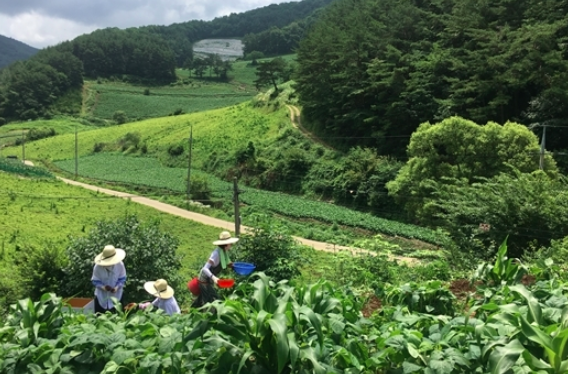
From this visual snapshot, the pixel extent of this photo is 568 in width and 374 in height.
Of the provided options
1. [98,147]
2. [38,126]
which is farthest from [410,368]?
[38,126]

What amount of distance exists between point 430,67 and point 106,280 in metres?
30.0

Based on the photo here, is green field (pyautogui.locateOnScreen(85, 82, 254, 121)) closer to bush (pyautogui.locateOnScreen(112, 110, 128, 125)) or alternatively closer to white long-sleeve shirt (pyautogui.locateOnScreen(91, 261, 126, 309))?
bush (pyautogui.locateOnScreen(112, 110, 128, 125))

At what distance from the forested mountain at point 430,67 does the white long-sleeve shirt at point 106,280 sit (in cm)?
2635

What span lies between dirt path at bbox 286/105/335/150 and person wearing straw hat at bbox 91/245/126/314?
3303 cm

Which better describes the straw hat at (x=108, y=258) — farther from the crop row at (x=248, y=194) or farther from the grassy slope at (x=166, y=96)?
the grassy slope at (x=166, y=96)

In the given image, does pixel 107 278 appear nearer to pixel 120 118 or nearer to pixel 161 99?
pixel 120 118

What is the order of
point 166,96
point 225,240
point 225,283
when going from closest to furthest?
1. point 225,283
2. point 225,240
3. point 166,96

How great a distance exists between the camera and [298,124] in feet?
148

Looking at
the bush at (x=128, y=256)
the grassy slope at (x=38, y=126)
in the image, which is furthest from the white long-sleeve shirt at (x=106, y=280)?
the grassy slope at (x=38, y=126)

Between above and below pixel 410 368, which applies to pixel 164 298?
below

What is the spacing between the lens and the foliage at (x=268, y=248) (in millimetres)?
10312

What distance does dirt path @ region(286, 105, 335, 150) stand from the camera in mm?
40362

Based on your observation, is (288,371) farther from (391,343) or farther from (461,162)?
(461,162)

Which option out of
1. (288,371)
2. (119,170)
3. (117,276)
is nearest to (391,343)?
(288,371)
